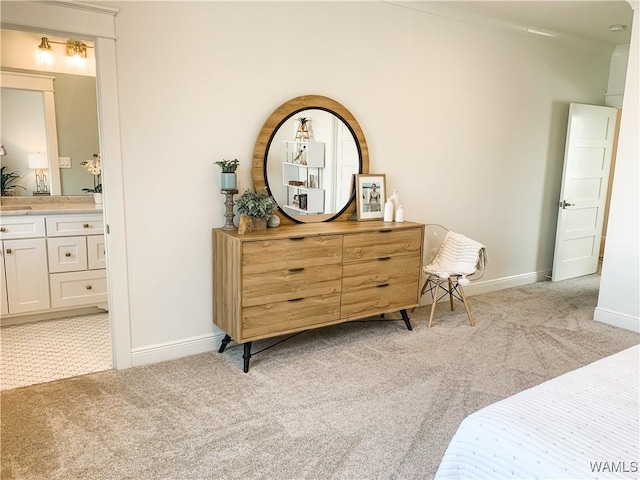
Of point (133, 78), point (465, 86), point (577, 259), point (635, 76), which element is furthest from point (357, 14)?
point (577, 259)

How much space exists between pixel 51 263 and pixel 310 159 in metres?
2.22

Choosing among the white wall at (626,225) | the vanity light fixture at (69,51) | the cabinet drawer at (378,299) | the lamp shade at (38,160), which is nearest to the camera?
the cabinet drawer at (378,299)

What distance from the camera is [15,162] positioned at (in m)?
4.21

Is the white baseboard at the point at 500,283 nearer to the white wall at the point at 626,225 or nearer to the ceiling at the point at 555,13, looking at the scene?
the white wall at the point at 626,225

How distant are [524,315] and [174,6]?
3559mm

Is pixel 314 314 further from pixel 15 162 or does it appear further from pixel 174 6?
pixel 15 162

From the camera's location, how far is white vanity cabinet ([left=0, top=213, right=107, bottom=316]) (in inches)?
145

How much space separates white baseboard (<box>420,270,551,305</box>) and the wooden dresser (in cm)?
99

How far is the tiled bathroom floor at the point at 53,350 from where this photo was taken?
2.96 metres

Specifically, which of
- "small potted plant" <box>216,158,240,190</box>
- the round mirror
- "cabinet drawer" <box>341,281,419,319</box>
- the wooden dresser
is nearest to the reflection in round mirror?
the round mirror

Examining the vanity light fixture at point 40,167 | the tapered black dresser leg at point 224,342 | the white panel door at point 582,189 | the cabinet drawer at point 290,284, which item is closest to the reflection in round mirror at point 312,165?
the cabinet drawer at point 290,284

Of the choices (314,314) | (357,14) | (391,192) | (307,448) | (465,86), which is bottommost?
(307,448)

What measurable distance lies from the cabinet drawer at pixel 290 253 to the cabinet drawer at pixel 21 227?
6.43 ft

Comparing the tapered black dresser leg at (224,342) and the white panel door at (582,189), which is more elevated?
the white panel door at (582,189)
